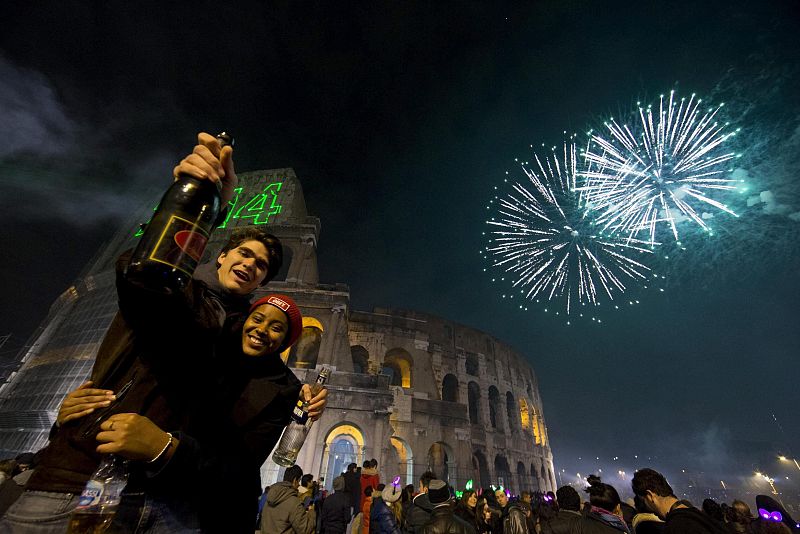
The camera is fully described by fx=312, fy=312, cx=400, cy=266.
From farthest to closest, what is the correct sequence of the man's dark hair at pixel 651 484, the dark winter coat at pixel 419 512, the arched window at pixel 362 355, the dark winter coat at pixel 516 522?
the arched window at pixel 362 355 < the dark winter coat at pixel 419 512 < the dark winter coat at pixel 516 522 < the man's dark hair at pixel 651 484

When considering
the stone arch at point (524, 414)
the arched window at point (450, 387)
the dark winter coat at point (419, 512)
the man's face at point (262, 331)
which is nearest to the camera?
the man's face at point (262, 331)

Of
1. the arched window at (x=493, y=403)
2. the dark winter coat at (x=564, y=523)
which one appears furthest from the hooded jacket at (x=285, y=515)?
the arched window at (x=493, y=403)

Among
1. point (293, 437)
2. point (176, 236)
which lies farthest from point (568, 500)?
point (176, 236)

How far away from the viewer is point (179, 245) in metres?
1.37

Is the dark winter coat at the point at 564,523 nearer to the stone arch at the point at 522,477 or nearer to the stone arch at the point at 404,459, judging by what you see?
the stone arch at the point at 404,459

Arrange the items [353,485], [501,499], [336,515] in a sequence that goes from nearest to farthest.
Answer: [336,515] < [501,499] < [353,485]

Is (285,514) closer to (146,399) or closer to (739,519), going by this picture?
(146,399)

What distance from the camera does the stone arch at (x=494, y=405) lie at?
2533 cm

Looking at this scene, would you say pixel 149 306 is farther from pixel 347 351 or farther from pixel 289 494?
pixel 347 351

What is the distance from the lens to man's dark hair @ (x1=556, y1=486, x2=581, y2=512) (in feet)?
14.0

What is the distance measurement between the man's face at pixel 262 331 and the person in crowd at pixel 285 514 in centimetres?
403

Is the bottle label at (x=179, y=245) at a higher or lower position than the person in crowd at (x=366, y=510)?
higher

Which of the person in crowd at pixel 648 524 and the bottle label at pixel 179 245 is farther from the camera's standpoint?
the person in crowd at pixel 648 524

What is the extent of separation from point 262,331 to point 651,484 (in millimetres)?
5062
